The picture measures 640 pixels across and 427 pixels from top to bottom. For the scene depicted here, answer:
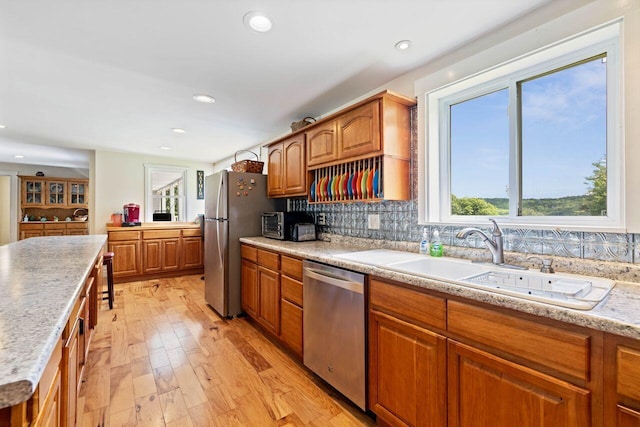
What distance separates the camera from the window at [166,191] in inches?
212

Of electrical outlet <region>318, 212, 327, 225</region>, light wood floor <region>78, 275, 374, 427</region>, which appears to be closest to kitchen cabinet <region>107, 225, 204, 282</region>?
light wood floor <region>78, 275, 374, 427</region>

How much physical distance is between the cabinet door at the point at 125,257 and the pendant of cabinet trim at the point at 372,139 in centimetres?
360

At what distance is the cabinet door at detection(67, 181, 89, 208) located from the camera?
7.00 metres

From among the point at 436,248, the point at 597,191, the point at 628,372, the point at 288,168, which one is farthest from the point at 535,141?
the point at 288,168

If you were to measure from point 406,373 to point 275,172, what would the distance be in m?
2.36

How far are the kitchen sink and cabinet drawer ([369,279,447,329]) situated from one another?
10 centimetres

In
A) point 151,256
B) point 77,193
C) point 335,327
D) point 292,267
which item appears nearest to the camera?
point 335,327

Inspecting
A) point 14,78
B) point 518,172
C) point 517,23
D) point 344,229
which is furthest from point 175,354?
point 517,23

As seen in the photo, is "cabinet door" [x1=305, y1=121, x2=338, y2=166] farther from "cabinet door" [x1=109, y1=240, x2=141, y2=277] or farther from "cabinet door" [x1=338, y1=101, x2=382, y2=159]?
"cabinet door" [x1=109, y1=240, x2=141, y2=277]

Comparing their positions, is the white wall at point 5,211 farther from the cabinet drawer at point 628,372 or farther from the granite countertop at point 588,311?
the cabinet drawer at point 628,372

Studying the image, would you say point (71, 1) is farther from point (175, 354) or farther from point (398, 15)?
point (175, 354)

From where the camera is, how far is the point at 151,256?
4797 mm

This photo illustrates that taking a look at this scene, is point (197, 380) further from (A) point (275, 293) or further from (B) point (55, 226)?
(B) point (55, 226)

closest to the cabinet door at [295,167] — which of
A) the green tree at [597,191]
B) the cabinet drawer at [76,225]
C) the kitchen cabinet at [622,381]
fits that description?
the green tree at [597,191]
